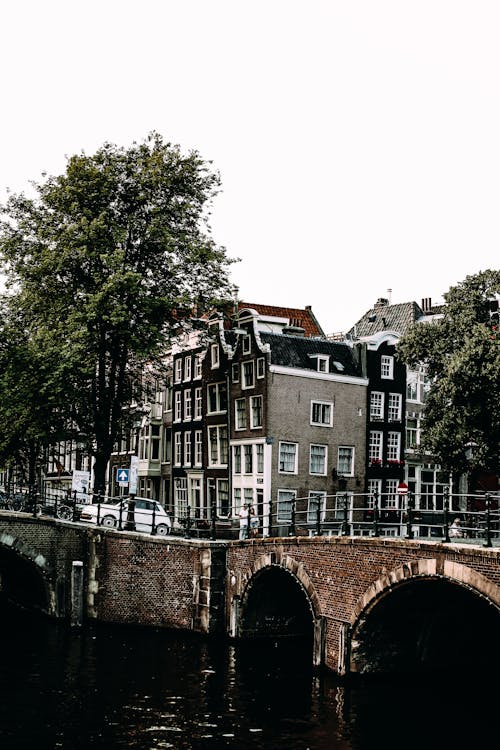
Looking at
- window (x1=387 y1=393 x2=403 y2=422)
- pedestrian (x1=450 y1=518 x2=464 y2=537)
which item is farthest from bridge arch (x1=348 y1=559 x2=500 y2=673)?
window (x1=387 y1=393 x2=403 y2=422)

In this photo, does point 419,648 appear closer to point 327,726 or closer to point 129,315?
point 327,726

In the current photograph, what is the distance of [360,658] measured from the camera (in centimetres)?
2352

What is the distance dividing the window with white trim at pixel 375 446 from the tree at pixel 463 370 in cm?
847

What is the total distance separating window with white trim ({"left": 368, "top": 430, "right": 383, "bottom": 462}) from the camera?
1919 inches

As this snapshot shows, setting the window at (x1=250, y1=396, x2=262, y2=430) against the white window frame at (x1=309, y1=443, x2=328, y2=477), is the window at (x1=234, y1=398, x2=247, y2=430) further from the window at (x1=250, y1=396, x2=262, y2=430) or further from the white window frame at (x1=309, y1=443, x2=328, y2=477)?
the white window frame at (x1=309, y1=443, x2=328, y2=477)

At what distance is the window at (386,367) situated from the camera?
49531 mm

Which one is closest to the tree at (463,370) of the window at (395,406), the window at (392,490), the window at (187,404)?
the window at (395,406)

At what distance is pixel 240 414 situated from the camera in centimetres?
4750

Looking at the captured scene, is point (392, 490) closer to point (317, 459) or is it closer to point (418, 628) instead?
point (317, 459)

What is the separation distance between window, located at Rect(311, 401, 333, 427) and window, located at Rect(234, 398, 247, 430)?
3389 mm

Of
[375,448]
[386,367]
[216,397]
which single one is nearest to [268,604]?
[375,448]

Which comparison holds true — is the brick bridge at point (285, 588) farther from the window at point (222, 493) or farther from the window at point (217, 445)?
the window at point (217, 445)

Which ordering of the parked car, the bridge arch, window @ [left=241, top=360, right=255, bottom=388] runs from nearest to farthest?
the bridge arch
the parked car
window @ [left=241, top=360, right=255, bottom=388]

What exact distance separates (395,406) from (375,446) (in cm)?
259
